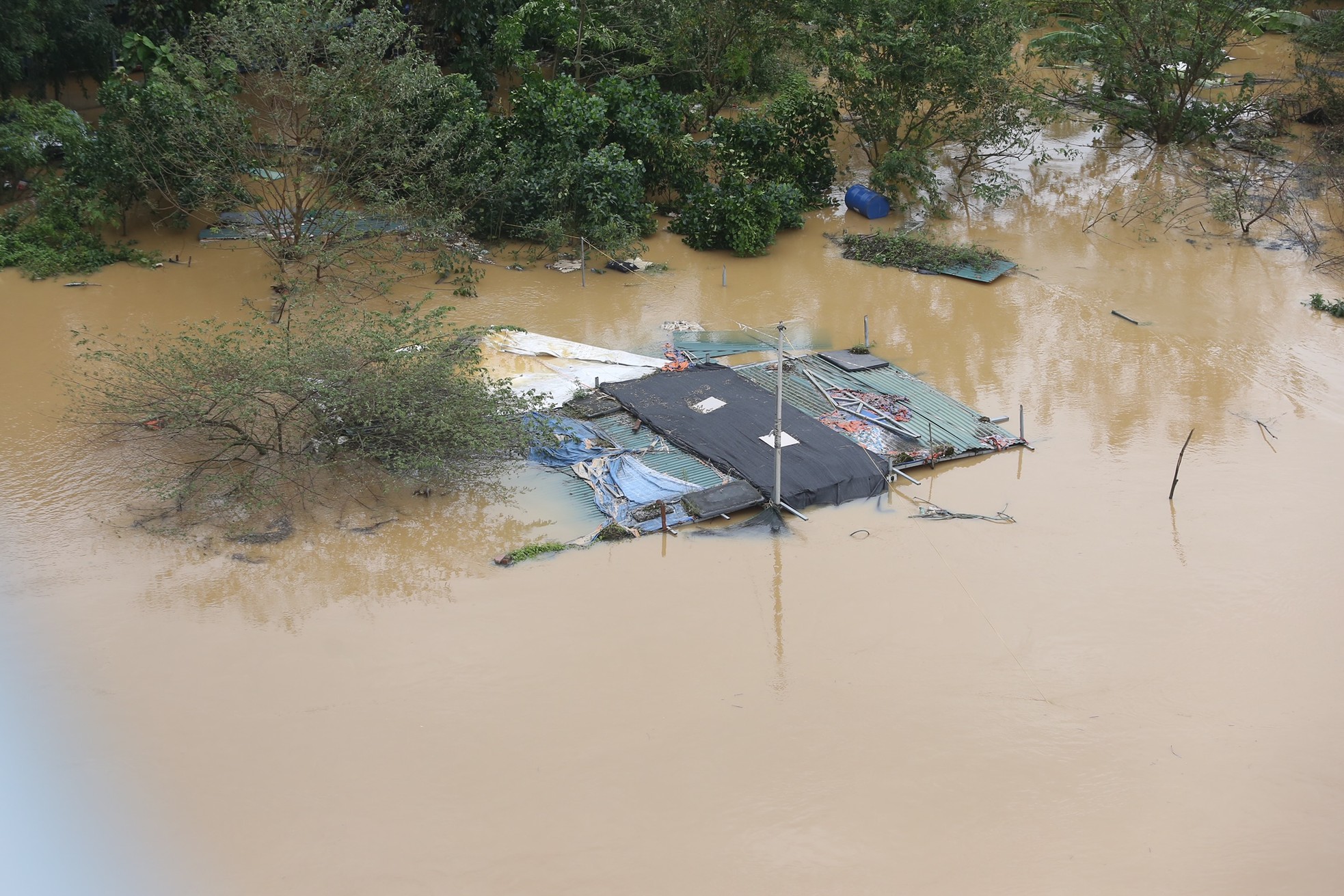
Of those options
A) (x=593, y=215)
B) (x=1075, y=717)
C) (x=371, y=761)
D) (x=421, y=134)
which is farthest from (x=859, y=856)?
(x=421, y=134)

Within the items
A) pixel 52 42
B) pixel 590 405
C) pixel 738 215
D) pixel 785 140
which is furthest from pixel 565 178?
pixel 52 42

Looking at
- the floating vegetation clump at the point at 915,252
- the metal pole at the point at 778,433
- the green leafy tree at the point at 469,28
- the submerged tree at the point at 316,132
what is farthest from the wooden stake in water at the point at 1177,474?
the green leafy tree at the point at 469,28

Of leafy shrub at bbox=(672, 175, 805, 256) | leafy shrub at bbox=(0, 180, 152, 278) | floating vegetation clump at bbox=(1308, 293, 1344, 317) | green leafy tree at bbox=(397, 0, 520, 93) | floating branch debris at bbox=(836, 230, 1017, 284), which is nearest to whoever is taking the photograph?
leafy shrub at bbox=(0, 180, 152, 278)

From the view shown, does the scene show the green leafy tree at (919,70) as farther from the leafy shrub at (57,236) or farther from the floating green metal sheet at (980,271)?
the leafy shrub at (57,236)

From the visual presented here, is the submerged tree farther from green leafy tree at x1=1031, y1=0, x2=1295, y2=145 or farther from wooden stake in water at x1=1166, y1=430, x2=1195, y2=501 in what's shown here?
green leafy tree at x1=1031, y1=0, x2=1295, y2=145

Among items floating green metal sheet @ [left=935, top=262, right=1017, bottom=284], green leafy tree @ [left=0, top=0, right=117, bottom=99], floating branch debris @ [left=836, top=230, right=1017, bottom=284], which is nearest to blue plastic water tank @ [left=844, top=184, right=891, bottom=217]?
floating branch debris @ [left=836, top=230, right=1017, bottom=284]

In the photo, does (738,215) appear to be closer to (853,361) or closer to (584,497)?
(853,361)
